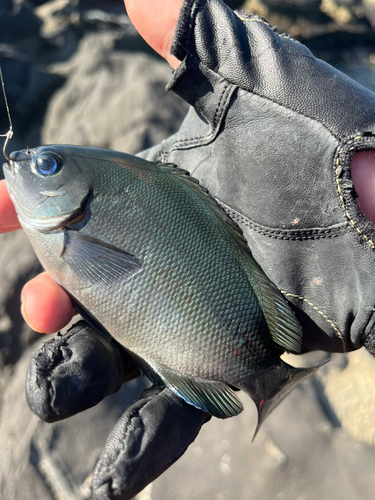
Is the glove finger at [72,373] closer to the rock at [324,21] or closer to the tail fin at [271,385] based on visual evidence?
the tail fin at [271,385]

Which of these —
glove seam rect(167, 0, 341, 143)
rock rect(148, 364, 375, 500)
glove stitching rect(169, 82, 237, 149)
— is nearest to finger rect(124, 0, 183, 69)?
glove seam rect(167, 0, 341, 143)

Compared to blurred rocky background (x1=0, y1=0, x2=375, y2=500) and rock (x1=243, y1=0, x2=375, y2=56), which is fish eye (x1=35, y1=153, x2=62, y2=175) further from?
rock (x1=243, y1=0, x2=375, y2=56)

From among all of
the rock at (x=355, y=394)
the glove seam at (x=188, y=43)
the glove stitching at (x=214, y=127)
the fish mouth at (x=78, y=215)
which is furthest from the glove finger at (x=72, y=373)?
the rock at (x=355, y=394)

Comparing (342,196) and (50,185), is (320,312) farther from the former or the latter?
(50,185)

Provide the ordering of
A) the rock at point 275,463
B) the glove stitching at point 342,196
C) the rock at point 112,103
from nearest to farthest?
the glove stitching at point 342,196 → the rock at point 275,463 → the rock at point 112,103

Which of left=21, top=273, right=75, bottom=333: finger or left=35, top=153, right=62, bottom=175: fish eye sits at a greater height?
left=35, top=153, right=62, bottom=175: fish eye

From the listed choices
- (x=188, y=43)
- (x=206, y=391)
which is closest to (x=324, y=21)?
(x=188, y=43)
